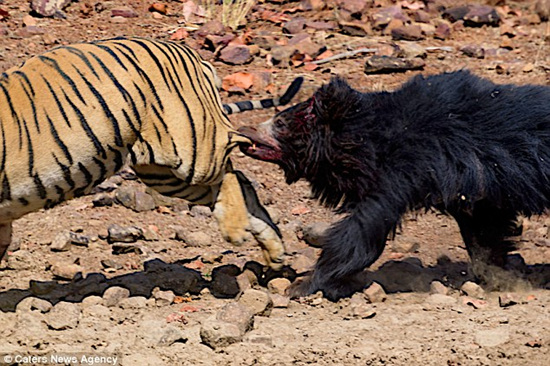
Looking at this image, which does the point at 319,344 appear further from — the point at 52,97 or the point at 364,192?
the point at 52,97

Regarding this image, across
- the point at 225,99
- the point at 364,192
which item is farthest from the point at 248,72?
the point at 364,192

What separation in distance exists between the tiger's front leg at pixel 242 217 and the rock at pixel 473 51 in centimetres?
512

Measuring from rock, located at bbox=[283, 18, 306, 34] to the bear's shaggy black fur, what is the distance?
14.8 ft

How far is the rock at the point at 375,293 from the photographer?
5.89 meters

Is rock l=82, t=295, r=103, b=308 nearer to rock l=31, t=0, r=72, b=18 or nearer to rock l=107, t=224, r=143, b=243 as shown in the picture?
rock l=107, t=224, r=143, b=243

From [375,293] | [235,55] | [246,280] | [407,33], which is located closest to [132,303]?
[246,280]

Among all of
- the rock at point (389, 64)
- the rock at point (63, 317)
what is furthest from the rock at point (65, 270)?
the rock at point (389, 64)

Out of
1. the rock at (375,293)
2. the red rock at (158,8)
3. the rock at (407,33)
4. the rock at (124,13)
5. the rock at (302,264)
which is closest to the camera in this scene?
the rock at (375,293)

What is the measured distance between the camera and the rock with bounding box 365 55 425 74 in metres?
9.59

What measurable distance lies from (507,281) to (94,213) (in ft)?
10.5

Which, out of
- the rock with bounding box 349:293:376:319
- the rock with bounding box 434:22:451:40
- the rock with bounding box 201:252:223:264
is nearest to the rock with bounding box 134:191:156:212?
the rock with bounding box 201:252:223:264

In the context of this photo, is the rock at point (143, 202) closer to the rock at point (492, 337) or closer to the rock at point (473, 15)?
the rock at point (492, 337)

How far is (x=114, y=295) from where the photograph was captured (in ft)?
18.7

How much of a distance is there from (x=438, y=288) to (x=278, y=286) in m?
1.05
